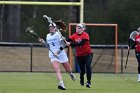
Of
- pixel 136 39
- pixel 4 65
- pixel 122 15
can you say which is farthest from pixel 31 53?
pixel 122 15

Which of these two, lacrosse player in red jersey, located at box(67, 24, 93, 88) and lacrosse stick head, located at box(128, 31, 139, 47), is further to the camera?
lacrosse stick head, located at box(128, 31, 139, 47)

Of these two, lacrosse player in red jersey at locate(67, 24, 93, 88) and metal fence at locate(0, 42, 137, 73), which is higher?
lacrosse player in red jersey at locate(67, 24, 93, 88)

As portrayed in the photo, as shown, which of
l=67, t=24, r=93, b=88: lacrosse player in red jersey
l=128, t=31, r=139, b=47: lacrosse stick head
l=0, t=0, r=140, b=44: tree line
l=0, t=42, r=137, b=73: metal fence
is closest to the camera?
l=67, t=24, r=93, b=88: lacrosse player in red jersey

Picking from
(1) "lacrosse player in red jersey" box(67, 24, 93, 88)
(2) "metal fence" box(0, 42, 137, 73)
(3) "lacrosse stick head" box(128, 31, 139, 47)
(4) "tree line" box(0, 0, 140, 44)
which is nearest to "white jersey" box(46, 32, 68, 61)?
(1) "lacrosse player in red jersey" box(67, 24, 93, 88)

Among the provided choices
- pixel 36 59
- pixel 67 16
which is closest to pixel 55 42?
pixel 36 59

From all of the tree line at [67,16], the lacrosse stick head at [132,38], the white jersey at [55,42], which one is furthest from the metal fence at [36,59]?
the white jersey at [55,42]

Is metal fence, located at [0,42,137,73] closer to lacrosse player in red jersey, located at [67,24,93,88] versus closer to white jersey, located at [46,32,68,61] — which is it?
lacrosse player in red jersey, located at [67,24,93,88]

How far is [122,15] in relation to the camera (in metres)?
51.6

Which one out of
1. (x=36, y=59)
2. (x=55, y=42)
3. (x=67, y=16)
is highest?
(x=67, y=16)

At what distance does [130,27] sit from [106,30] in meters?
13.3

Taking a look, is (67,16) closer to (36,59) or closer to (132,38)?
(36,59)

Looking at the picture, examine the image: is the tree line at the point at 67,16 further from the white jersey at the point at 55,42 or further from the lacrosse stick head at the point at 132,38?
the white jersey at the point at 55,42

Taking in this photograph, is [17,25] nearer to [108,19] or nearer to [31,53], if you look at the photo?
[108,19]

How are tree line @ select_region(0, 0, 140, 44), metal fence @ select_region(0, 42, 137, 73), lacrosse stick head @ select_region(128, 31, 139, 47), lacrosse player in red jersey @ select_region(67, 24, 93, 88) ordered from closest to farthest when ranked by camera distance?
lacrosse player in red jersey @ select_region(67, 24, 93, 88)
lacrosse stick head @ select_region(128, 31, 139, 47)
metal fence @ select_region(0, 42, 137, 73)
tree line @ select_region(0, 0, 140, 44)
